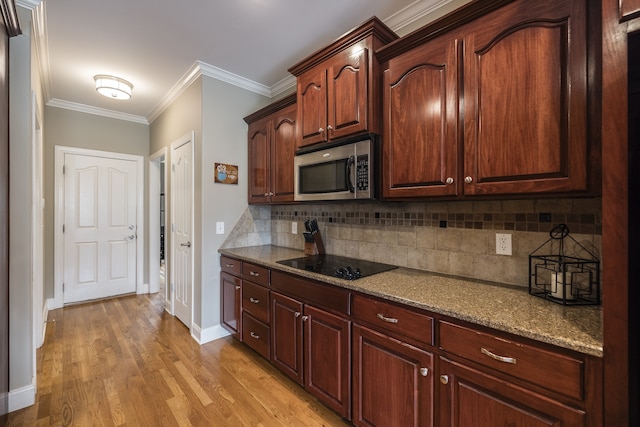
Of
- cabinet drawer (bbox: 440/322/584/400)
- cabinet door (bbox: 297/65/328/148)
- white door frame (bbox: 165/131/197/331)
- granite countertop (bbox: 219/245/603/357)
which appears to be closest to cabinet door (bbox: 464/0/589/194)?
granite countertop (bbox: 219/245/603/357)

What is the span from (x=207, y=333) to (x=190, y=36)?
258cm

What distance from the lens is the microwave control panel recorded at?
1753 millimetres

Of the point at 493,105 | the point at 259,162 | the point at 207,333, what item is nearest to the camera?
the point at 493,105

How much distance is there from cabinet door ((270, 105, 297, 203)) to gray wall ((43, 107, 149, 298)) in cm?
262

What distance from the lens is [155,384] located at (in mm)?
2066

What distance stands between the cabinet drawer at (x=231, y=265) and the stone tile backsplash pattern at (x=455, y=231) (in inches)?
31.8

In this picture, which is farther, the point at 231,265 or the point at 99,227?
the point at 99,227

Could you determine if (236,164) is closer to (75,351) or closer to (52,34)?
(52,34)

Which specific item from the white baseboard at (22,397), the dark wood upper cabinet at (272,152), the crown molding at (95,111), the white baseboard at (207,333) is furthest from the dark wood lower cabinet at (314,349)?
the crown molding at (95,111)

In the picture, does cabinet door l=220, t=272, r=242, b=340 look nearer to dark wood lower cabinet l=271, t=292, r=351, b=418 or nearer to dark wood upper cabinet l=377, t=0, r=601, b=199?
dark wood lower cabinet l=271, t=292, r=351, b=418

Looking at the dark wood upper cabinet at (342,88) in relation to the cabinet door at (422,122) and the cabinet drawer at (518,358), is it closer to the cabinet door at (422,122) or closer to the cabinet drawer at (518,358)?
the cabinet door at (422,122)

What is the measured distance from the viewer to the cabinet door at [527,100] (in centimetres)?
109
